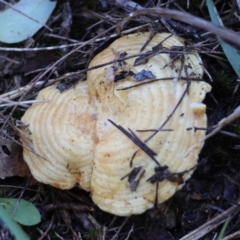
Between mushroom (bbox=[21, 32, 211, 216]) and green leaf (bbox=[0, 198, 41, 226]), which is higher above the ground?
mushroom (bbox=[21, 32, 211, 216])

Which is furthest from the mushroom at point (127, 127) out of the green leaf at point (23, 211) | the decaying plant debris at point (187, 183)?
the green leaf at point (23, 211)

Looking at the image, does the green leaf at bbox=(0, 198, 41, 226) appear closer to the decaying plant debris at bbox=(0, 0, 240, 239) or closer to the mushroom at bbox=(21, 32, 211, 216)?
the decaying plant debris at bbox=(0, 0, 240, 239)

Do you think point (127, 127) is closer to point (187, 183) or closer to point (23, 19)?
point (187, 183)

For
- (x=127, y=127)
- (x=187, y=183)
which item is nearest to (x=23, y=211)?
(x=127, y=127)

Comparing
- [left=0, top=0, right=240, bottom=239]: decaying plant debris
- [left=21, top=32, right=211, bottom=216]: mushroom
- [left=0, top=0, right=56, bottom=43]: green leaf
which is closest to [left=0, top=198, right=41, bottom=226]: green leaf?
[left=0, top=0, right=240, bottom=239]: decaying plant debris

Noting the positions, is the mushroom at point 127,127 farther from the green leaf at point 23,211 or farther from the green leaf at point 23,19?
the green leaf at point 23,19

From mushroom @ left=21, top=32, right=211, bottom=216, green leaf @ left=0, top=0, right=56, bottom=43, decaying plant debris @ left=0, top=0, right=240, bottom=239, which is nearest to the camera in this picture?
mushroom @ left=21, top=32, right=211, bottom=216

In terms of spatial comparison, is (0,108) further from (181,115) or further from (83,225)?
(181,115)
